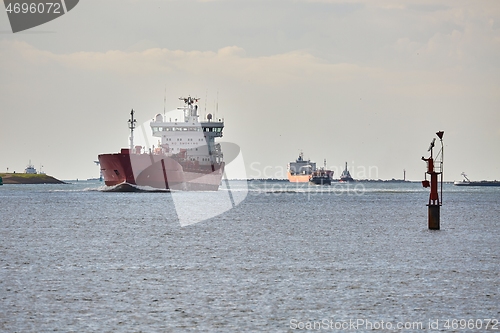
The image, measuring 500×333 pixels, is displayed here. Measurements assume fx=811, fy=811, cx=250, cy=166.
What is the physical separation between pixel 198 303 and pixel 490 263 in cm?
1347

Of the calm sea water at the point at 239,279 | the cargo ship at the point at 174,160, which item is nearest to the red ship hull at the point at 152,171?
the cargo ship at the point at 174,160

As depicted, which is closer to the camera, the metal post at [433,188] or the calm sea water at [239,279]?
the calm sea water at [239,279]

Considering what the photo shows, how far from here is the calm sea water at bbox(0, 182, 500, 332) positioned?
759 inches

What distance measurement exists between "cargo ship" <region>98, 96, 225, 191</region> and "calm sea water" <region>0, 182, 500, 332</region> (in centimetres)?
4834

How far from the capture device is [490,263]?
29922 millimetres

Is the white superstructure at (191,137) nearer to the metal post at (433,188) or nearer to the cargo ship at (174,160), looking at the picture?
the cargo ship at (174,160)

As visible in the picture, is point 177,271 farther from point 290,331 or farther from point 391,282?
point 290,331

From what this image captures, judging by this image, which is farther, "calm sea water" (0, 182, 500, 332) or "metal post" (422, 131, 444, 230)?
"metal post" (422, 131, 444, 230)

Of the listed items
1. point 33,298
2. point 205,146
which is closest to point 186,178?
point 205,146

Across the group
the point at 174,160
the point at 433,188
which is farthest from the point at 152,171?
the point at 433,188

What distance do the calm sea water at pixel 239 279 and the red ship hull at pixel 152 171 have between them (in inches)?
1851

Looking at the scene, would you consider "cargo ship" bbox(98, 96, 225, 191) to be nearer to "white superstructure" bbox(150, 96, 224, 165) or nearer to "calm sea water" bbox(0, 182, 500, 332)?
"white superstructure" bbox(150, 96, 224, 165)

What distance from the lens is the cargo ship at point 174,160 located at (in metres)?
95.0

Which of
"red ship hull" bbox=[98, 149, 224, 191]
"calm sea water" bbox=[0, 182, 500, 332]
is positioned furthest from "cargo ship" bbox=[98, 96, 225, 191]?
"calm sea water" bbox=[0, 182, 500, 332]
